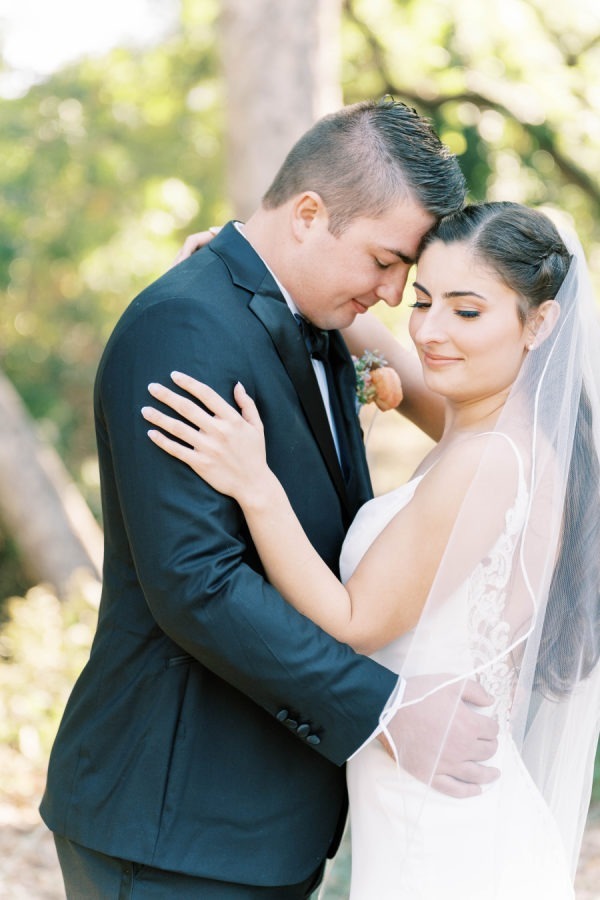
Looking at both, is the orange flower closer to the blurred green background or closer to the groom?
the groom

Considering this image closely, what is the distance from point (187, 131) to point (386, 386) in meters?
8.67

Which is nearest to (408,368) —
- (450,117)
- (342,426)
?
(342,426)

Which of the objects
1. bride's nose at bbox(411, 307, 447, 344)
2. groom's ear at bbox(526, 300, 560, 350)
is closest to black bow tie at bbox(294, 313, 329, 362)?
bride's nose at bbox(411, 307, 447, 344)

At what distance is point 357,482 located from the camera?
2.64m

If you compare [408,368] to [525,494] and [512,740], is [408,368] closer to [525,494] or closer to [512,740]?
[525,494]

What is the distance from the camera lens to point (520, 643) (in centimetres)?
229

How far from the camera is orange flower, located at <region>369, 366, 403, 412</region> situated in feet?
9.41

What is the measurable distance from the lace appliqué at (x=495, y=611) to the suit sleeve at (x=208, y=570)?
0.23 m

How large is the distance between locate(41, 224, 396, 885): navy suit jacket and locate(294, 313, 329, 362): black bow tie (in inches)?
6.4

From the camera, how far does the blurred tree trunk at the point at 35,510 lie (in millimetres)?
7699

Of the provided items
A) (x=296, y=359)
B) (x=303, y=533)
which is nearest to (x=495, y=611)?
(x=303, y=533)

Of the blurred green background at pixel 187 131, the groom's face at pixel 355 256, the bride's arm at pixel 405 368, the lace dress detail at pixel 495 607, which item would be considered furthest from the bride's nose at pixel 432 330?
the blurred green background at pixel 187 131

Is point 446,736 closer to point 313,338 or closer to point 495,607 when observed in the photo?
point 495,607

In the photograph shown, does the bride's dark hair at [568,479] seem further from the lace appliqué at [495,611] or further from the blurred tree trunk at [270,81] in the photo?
the blurred tree trunk at [270,81]
